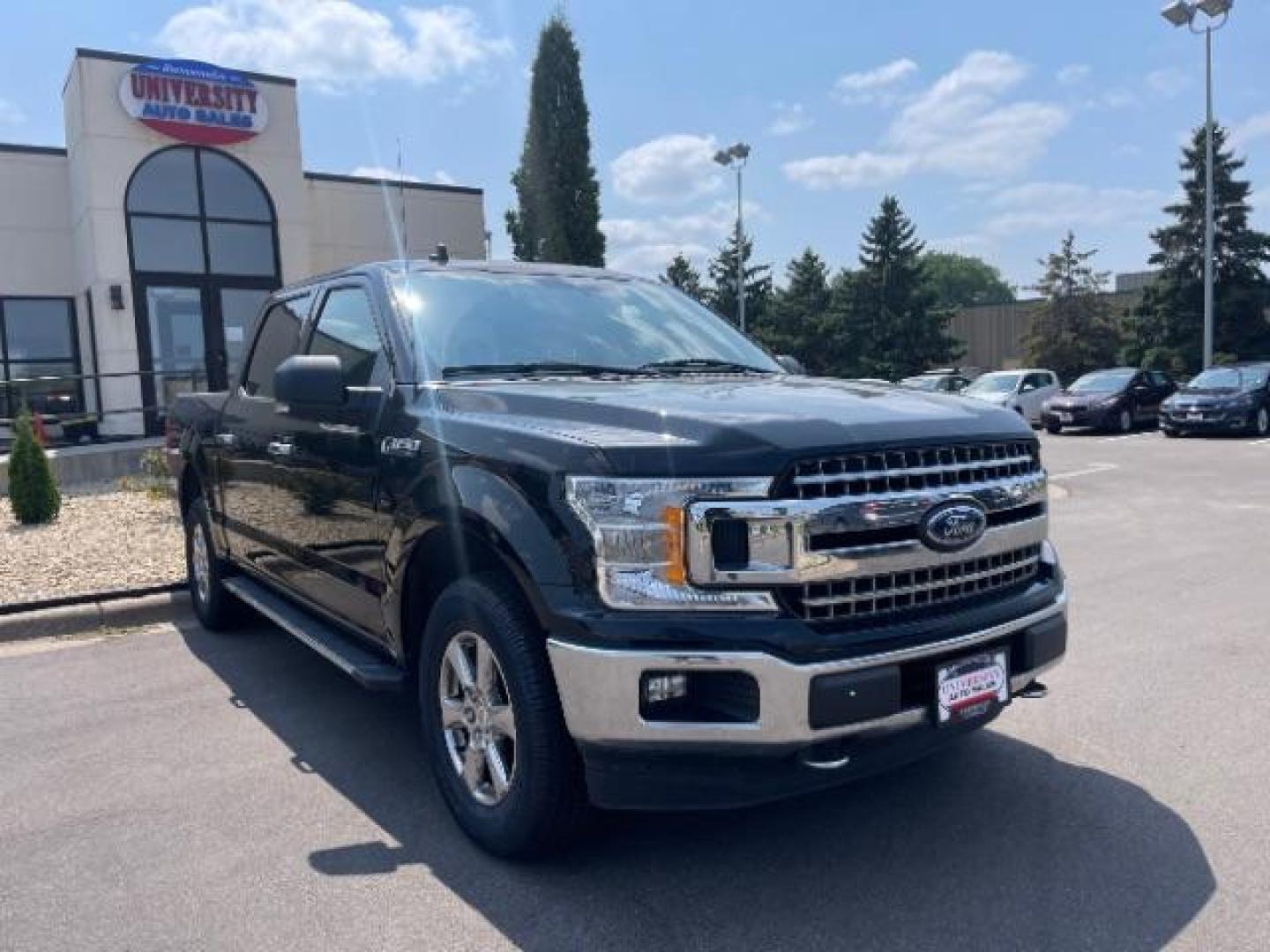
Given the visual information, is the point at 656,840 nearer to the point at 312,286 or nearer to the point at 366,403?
the point at 366,403

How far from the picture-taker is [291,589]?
4844mm

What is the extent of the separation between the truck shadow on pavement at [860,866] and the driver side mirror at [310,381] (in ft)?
4.78

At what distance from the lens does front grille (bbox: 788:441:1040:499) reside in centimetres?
284

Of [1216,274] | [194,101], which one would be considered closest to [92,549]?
[194,101]

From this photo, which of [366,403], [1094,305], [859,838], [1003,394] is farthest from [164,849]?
[1094,305]

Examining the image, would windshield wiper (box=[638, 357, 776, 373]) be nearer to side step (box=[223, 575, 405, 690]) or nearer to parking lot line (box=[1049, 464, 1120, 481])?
side step (box=[223, 575, 405, 690])

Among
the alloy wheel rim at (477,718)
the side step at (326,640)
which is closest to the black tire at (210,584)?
the side step at (326,640)

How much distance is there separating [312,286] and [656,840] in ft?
9.98

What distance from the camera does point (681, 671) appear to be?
274 centimetres

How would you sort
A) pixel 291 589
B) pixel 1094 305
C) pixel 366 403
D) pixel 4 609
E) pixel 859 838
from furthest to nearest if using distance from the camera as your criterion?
pixel 1094 305 → pixel 4 609 → pixel 291 589 → pixel 366 403 → pixel 859 838

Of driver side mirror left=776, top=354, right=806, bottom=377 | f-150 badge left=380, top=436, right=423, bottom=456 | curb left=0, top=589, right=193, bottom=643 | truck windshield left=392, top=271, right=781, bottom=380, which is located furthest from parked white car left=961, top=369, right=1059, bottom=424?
f-150 badge left=380, top=436, right=423, bottom=456

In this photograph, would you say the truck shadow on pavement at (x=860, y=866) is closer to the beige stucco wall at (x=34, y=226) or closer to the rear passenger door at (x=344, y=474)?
the rear passenger door at (x=344, y=474)

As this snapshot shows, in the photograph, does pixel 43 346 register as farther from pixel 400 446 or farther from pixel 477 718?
pixel 477 718

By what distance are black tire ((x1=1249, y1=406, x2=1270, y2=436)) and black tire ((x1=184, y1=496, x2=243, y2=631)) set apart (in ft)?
67.7
